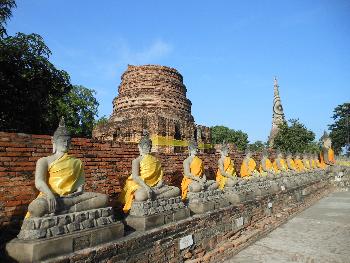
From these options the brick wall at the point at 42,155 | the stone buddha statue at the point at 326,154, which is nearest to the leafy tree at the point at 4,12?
the brick wall at the point at 42,155

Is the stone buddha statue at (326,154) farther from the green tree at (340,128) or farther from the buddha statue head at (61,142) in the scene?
the green tree at (340,128)

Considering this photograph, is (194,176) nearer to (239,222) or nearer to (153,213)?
(239,222)

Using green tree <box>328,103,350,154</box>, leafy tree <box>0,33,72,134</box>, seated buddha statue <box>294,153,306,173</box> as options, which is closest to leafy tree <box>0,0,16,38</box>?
leafy tree <box>0,33,72,134</box>

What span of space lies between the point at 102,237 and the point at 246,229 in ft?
14.4

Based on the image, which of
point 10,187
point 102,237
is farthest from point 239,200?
point 10,187

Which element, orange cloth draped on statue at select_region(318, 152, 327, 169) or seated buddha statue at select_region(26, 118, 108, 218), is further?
orange cloth draped on statue at select_region(318, 152, 327, 169)

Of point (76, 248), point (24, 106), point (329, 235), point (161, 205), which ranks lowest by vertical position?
point (329, 235)

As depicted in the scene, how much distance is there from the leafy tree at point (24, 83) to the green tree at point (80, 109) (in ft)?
45.8

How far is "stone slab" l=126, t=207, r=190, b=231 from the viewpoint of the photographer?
4.95 m

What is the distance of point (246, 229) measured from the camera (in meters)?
7.71

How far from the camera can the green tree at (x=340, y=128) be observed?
49406 millimetres

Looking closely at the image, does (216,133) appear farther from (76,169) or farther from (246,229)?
(76,169)

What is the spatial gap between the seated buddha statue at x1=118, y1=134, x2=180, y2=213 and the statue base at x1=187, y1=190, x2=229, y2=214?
689 mm

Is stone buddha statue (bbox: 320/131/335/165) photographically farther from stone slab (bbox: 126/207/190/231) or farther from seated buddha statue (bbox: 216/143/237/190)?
stone slab (bbox: 126/207/190/231)
